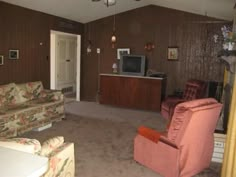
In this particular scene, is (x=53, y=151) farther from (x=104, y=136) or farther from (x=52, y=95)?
(x=52, y=95)

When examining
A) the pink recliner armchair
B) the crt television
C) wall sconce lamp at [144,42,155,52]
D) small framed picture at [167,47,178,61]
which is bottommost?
the pink recliner armchair

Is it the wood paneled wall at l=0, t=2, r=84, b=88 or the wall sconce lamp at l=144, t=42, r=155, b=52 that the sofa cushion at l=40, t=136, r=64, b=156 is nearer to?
the wood paneled wall at l=0, t=2, r=84, b=88

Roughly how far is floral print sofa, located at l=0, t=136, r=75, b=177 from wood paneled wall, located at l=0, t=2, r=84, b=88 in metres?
3.23

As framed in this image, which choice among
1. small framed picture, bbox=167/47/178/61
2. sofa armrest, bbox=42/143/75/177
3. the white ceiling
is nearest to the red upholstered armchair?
small framed picture, bbox=167/47/178/61

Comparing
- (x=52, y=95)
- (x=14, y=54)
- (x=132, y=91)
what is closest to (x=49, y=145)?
(x=52, y=95)

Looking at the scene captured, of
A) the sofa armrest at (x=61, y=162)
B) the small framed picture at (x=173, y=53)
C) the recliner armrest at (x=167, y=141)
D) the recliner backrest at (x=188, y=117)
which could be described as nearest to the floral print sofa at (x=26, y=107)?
the sofa armrest at (x=61, y=162)

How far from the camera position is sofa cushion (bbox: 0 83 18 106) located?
178 inches

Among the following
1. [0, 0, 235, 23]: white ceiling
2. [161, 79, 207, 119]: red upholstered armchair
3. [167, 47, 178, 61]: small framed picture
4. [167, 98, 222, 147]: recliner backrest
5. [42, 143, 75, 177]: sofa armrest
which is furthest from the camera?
[167, 47, 178, 61]: small framed picture

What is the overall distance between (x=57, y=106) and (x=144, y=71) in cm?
260

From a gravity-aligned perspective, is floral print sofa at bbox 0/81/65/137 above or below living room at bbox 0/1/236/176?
below

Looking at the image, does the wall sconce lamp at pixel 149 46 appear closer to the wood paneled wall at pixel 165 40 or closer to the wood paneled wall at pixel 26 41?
the wood paneled wall at pixel 165 40

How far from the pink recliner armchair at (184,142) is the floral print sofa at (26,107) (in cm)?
219

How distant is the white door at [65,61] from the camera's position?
8094 millimetres

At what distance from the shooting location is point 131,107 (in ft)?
22.2
